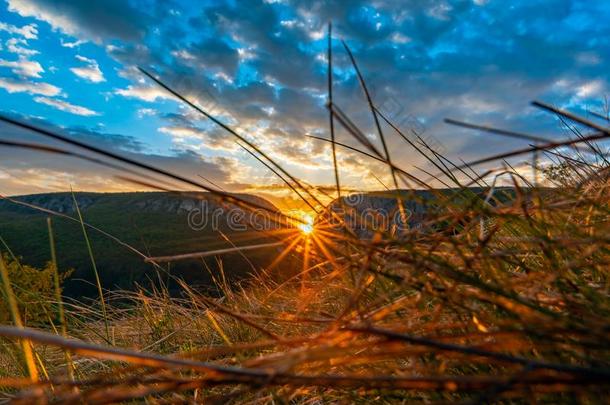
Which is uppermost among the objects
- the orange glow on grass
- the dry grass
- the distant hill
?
the orange glow on grass

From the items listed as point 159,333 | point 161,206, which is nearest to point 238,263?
point 161,206

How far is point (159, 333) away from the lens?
147 inches

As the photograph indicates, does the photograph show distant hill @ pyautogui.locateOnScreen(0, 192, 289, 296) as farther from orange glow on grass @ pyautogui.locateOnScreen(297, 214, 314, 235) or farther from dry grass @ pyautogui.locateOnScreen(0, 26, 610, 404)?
dry grass @ pyautogui.locateOnScreen(0, 26, 610, 404)

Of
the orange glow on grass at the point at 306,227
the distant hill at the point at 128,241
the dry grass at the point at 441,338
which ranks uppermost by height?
the orange glow on grass at the point at 306,227

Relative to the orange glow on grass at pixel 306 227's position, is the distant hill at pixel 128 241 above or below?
below

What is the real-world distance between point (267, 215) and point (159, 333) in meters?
2.80

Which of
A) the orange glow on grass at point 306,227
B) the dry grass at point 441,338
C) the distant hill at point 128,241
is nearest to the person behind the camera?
the dry grass at point 441,338

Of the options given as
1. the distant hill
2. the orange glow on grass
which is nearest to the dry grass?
the orange glow on grass

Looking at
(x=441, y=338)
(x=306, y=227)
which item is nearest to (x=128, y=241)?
(x=306, y=227)

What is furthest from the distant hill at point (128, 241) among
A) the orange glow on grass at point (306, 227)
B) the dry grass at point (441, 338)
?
the dry grass at point (441, 338)

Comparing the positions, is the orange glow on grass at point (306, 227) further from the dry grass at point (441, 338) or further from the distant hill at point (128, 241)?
the distant hill at point (128, 241)

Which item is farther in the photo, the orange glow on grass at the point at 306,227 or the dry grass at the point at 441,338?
the orange glow on grass at the point at 306,227

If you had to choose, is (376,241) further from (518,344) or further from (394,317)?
(394,317)

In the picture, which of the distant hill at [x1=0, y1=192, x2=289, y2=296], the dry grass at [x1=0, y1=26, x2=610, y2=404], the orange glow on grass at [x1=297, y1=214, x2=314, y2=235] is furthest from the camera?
the distant hill at [x1=0, y1=192, x2=289, y2=296]
